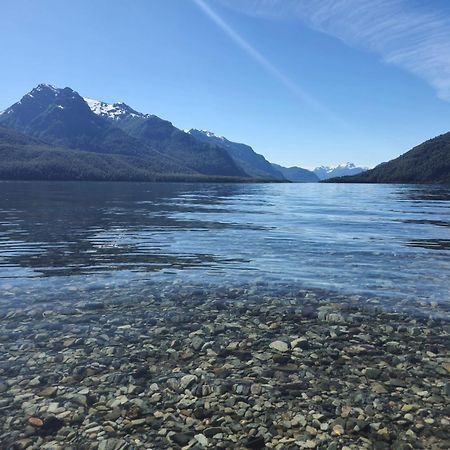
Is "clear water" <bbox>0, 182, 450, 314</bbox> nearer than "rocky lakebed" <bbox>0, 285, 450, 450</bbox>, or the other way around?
"rocky lakebed" <bbox>0, 285, 450, 450</bbox>

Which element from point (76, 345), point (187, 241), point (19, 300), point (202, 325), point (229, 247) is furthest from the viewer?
point (187, 241)

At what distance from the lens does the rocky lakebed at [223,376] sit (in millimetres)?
8461

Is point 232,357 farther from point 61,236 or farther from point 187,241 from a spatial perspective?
point 61,236

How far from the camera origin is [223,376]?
10.8 m

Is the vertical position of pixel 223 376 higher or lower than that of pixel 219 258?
higher

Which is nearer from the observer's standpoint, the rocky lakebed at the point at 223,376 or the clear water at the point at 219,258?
the rocky lakebed at the point at 223,376

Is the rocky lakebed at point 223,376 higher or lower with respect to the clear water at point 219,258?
higher

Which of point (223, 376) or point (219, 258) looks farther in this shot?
point (219, 258)

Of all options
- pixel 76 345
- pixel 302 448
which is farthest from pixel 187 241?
pixel 302 448

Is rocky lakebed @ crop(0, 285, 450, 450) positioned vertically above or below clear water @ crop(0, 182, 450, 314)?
above

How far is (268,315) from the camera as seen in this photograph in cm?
1549

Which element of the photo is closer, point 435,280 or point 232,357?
point 232,357

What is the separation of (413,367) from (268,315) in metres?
5.49

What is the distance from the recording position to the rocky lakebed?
846cm
